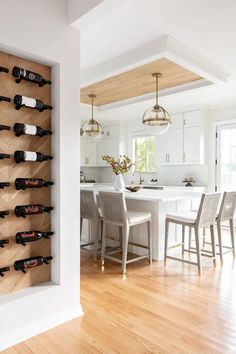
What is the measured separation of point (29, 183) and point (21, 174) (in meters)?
0.10

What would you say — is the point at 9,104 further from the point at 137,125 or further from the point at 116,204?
the point at 137,125

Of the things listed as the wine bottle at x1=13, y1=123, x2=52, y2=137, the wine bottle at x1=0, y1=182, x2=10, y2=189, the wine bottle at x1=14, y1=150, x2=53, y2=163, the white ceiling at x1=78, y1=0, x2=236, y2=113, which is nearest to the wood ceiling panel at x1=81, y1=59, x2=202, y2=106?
the white ceiling at x1=78, y1=0, x2=236, y2=113

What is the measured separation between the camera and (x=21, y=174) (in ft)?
6.59

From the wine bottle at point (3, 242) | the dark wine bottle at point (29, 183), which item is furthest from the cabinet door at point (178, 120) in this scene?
the wine bottle at point (3, 242)

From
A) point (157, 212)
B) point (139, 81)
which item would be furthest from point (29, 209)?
point (139, 81)

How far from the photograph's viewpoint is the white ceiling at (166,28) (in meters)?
2.33

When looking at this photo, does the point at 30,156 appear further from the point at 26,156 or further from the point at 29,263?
the point at 29,263

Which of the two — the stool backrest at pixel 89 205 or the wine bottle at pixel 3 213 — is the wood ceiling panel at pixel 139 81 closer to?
the stool backrest at pixel 89 205

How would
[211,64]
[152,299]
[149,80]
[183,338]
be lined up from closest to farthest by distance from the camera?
[183,338], [152,299], [211,64], [149,80]

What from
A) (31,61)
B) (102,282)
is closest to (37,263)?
(102,282)

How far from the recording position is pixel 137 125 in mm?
7031

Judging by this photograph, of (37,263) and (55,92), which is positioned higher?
(55,92)

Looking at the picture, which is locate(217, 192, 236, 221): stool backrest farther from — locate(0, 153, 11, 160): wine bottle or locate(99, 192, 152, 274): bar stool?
locate(0, 153, 11, 160): wine bottle

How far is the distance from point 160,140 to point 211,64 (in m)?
3.00
